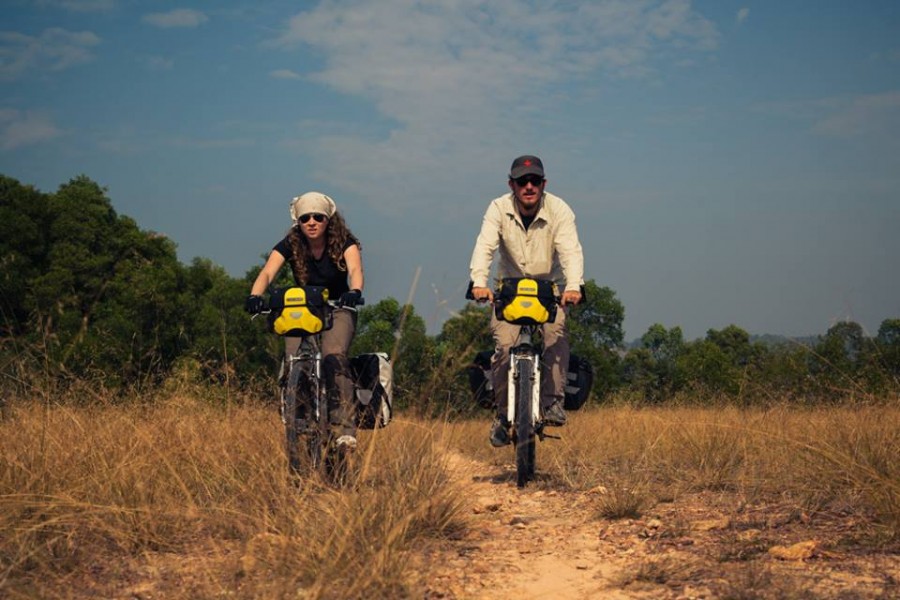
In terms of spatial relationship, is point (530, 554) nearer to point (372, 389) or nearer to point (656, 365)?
point (372, 389)

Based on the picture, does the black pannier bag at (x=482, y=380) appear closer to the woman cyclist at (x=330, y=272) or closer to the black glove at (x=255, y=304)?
the woman cyclist at (x=330, y=272)

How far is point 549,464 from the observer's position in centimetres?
759

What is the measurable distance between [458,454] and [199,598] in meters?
5.76

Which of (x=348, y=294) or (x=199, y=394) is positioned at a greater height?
(x=348, y=294)

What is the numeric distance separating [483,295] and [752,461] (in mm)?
2251

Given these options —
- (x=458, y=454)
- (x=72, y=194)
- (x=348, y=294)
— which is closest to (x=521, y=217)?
(x=348, y=294)

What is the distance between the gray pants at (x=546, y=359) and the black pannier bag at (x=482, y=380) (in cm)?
12

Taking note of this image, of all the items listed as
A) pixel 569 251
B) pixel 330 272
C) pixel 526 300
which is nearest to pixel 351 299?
pixel 330 272

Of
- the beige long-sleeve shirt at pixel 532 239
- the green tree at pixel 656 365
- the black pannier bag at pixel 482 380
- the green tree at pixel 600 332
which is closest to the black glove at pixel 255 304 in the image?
the beige long-sleeve shirt at pixel 532 239

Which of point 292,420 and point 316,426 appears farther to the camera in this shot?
point 316,426

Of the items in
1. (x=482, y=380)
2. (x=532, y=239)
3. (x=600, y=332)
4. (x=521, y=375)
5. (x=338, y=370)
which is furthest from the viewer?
(x=600, y=332)

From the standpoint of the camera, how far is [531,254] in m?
7.02

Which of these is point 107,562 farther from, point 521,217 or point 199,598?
point 521,217

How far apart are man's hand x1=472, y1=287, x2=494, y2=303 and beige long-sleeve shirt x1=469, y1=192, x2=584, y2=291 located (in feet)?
0.73
